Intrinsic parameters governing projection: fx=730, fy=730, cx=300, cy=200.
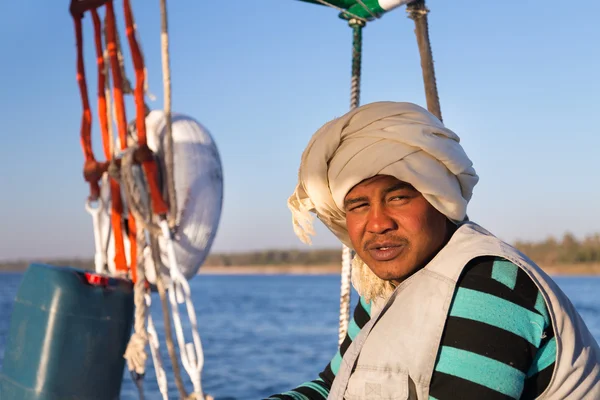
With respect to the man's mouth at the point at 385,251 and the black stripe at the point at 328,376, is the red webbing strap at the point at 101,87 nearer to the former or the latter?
the black stripe at the point at 328,376

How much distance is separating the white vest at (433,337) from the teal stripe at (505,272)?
11 millimetres

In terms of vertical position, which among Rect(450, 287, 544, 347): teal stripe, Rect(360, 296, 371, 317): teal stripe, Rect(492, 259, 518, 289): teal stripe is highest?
Rect(492, 259, 518, 289): teal stripe

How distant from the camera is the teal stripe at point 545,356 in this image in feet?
4.02

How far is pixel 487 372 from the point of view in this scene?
118cm

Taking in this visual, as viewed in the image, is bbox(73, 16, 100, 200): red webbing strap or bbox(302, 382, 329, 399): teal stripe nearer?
bbox(302, 382, 329, 399): teal stripe

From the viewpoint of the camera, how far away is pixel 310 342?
16.5 meters

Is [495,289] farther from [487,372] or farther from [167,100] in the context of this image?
[167,100]

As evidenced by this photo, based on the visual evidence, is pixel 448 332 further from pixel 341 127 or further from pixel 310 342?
pixel 310 342

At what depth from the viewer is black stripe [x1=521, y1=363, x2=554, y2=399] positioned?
48.4 inches

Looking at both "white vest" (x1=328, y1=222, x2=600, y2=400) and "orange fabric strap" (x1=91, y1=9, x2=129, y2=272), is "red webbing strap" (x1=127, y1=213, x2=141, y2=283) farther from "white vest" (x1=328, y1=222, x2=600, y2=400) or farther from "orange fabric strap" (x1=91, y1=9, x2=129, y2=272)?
"white vest" (x1=328, y1=222, x2=600, y2=400)

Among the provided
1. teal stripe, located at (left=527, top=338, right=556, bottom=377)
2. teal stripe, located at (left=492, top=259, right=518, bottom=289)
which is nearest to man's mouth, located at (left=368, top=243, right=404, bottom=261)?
teal stripe, located at (left=492, top=259, right=518, bottom=289)

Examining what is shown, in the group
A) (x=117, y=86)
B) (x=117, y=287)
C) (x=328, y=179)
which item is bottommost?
(x=117, y=287)

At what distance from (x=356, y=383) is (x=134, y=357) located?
133 centimetres

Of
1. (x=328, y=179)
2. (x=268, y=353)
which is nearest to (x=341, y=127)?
(x=328, y=179)
